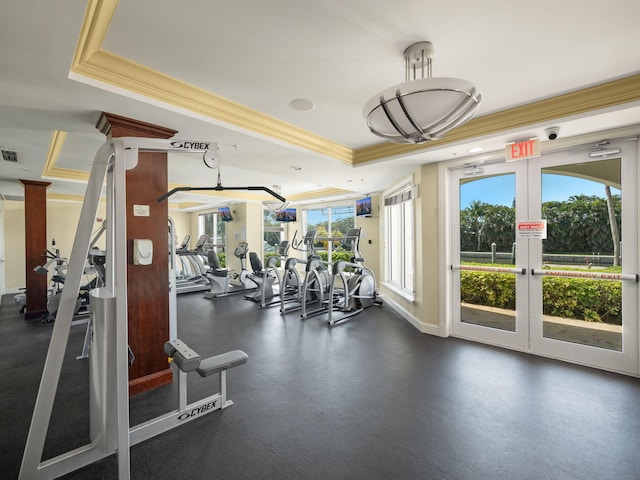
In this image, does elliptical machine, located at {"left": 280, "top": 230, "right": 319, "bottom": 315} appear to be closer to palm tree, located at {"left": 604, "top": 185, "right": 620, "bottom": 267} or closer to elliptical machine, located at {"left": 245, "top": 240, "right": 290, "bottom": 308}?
elliptical machine, located at {"left": 245, "top": 240, "right": 290, "bottom": 308}

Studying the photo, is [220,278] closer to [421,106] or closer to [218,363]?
[218,363]

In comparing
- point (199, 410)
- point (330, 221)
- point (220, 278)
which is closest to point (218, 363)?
point (199, 410)

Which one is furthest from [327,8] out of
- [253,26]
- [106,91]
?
[106,91]

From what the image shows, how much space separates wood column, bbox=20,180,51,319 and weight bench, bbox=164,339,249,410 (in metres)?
4.69

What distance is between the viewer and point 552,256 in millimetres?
3262

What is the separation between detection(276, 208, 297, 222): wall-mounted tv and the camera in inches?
Answer: 327

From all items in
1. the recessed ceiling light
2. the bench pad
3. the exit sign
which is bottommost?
the bench pad

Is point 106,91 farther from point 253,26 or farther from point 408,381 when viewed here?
point 408,381

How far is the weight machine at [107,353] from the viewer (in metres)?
1.55

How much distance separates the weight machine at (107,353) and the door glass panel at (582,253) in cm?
351

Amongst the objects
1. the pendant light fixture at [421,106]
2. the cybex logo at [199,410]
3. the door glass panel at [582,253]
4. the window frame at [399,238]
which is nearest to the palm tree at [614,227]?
the door glass panel at [582,253]

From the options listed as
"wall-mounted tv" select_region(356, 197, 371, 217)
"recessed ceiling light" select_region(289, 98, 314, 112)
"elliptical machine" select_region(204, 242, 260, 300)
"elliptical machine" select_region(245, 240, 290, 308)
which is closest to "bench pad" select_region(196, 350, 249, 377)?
"recessed ceiling light" select_region(289, 98, 314, 112)

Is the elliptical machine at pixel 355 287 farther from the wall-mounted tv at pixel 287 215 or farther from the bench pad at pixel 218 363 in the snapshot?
the wall-mounted tv at pixel 287 215

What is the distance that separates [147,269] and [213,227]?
26.2ft
